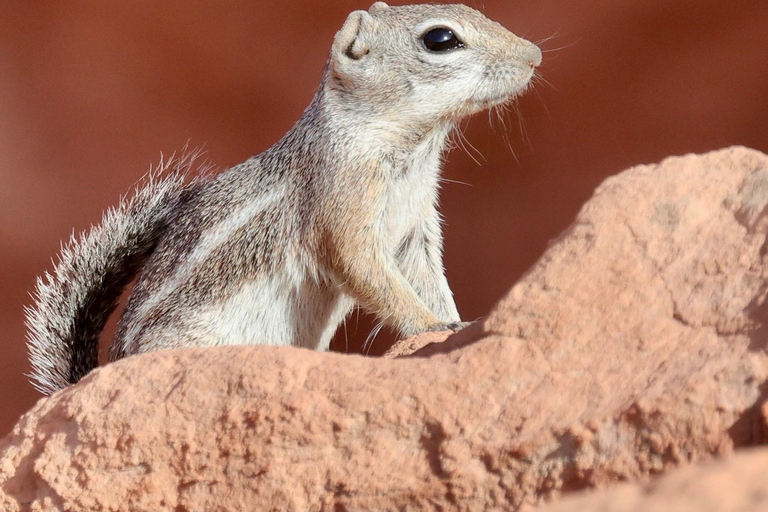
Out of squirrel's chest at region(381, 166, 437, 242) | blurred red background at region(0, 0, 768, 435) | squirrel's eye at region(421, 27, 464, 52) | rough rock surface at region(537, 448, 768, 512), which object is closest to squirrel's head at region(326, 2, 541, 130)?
squirrel's eye at region(421, 27, 464, 52)

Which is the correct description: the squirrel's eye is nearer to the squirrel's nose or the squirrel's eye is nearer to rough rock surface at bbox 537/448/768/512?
the squirrel's nose

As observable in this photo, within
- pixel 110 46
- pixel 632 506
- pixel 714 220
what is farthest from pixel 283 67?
pixel 632 506

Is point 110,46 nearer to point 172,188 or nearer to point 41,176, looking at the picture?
point 41,176

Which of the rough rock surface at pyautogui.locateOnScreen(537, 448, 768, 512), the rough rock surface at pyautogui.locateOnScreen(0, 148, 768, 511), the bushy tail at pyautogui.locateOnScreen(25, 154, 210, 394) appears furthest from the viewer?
the bushy tail at pyautogui.locateOnScreen(25, 154, 210, 394)

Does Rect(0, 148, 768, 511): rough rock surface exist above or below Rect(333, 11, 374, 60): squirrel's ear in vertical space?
below

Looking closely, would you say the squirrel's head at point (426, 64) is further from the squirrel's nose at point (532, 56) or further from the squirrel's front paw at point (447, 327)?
the squirrel's front paw at point (447, 327)

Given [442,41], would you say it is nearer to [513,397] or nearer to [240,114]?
[240,114]

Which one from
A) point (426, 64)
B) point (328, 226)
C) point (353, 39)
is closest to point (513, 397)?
point (328, 226)
